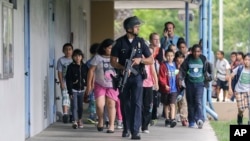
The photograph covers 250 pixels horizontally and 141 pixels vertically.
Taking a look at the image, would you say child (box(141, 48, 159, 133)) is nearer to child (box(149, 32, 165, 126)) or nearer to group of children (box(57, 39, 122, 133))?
group of children (box(57, 39, 122, 133))

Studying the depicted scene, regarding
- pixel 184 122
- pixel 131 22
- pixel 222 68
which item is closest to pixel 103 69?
pixel 131 22

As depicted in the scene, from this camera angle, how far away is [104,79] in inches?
552

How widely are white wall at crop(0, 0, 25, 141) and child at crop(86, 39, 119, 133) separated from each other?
208 centimetres

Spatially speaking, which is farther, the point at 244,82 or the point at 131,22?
the point at 244,82

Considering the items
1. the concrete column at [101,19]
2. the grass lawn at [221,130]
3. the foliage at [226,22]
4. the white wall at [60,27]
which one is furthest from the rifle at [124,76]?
the foliage at [226,22]

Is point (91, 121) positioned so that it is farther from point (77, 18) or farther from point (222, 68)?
point (222, 68)

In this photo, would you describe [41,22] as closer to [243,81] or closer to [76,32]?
[243,81]

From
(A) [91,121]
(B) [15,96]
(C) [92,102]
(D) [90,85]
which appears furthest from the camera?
(A) [91,121]

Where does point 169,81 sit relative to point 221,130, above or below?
above

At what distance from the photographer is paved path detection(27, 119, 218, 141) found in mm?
13430

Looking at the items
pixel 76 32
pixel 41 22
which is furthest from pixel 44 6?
pixel 76 32

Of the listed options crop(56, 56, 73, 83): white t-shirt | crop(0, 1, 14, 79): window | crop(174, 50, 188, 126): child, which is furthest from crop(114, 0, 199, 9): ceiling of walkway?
crop(0, 1, 14, 79): window

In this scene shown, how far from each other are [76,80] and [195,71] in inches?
94.6

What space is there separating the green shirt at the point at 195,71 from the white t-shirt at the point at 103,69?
201 cm
